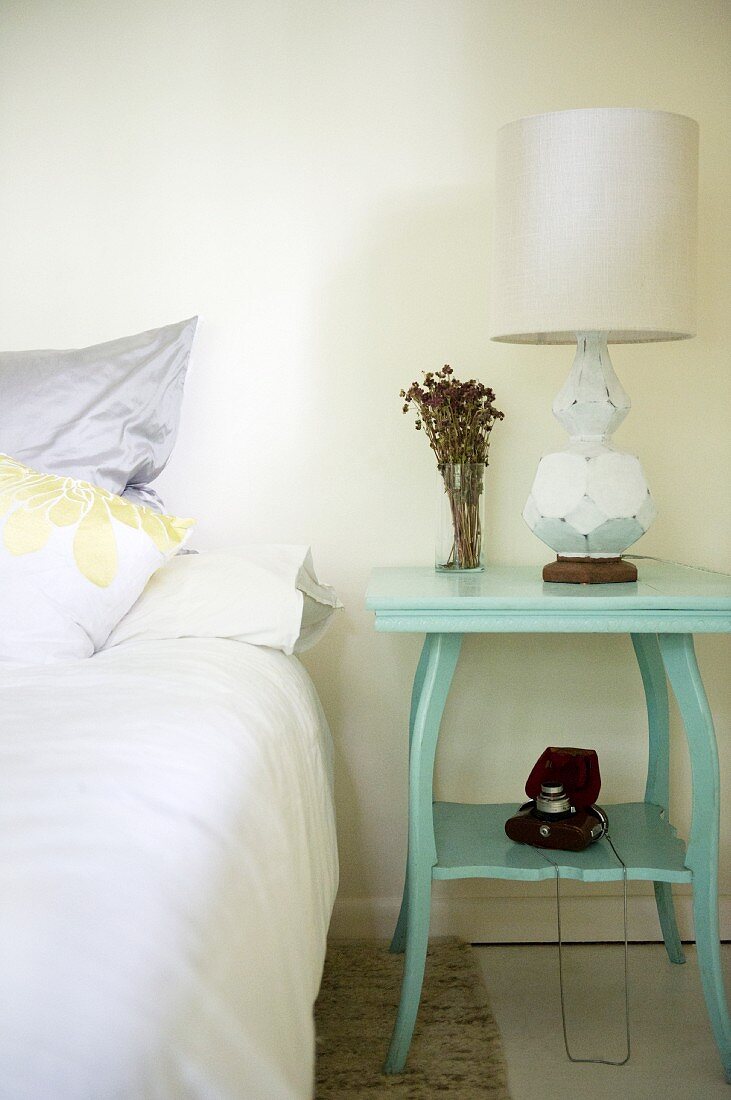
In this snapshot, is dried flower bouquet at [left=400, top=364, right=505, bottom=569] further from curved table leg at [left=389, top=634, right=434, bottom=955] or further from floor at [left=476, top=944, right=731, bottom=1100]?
floor at [left=476, top=944, right=731, bottom=1100]

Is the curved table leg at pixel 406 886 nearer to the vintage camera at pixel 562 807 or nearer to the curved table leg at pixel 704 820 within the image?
the vintage camera at pixel 562 807

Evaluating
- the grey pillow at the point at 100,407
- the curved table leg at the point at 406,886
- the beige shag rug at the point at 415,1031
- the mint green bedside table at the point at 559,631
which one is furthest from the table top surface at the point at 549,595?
the beige shag rug at the point at 415,1031

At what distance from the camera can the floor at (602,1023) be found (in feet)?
4.85

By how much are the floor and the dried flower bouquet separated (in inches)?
30.6

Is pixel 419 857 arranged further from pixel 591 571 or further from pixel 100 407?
pixel 100 407

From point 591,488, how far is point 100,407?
2.85 ft

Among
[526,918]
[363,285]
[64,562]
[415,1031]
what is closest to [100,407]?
[64,562]

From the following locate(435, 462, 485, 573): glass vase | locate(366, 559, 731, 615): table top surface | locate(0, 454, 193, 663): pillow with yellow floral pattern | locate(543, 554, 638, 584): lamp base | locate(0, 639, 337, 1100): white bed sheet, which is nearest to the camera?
locate(0, 639, 337, 1100): white bed sheet

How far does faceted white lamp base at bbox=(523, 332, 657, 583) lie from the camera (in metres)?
1.60

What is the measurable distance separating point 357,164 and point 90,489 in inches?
36.5

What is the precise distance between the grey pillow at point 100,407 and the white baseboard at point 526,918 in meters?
0.98

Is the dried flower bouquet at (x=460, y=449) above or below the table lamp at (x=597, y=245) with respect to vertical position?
below

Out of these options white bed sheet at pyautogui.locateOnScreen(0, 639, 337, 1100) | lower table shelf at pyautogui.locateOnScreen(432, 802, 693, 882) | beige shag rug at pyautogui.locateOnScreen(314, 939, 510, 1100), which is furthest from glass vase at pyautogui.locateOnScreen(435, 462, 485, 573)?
beige shag rug at pyautogui.locateOnScreen(314, 939, 510, 1100)

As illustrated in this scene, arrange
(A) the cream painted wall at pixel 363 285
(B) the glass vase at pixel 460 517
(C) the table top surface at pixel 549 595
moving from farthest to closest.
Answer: (A) the cream painted wall at pixel 363 285 < (B) the glass vase at pixel 460 517 < (C) the table top surface at pixel 549 595
